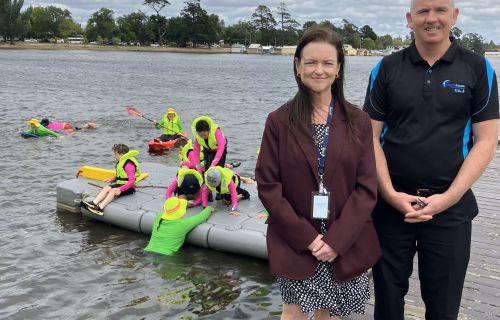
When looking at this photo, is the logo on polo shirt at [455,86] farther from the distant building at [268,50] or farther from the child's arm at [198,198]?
the distant building at [268,50]

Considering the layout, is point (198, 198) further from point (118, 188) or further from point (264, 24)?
point (264, 24)

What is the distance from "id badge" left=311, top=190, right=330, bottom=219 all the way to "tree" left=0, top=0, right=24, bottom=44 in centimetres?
9564

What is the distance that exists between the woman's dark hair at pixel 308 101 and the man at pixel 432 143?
16 cm

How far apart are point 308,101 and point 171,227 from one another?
4.58 m

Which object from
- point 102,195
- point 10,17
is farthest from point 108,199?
point 10,17

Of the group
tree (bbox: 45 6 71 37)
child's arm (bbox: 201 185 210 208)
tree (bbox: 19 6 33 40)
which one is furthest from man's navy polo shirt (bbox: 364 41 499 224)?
tree (bbox: 45 6 71 37)

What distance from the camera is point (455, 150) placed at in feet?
7.56

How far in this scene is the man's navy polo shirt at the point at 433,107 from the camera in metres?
2.25

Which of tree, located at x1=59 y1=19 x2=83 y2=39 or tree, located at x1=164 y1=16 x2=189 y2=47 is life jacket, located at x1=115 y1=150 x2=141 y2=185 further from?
tree, located at x1=59 y1=19 x2=83 y2=39

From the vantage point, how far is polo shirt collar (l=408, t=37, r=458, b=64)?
2.29 meters

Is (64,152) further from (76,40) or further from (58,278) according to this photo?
(76,40)

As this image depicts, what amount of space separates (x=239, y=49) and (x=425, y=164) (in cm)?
12345

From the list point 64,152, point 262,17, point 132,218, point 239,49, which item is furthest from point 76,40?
point 132,218

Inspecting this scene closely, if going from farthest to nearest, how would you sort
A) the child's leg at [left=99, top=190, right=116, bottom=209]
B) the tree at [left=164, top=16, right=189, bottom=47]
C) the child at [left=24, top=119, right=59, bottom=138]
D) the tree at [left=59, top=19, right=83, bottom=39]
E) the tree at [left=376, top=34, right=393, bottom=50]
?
the tree at [left=376, top=34, right=393, bottom=50] → the tree at [left=59, top=19, right=83, bottom=39] → the tree at [left=164, top=16, right=189, bottom=47] → the child at [left=24, top=119, right=59, bottom=138] → the child's leg at [left=99, top=190, right=116, bottom=209]
